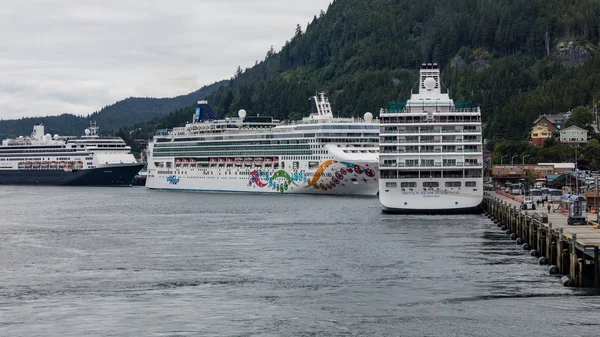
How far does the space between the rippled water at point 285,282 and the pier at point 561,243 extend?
3.03 ft

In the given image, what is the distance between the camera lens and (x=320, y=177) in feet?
445

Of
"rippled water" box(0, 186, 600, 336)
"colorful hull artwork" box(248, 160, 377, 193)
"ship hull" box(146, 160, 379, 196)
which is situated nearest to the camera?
"rippled water" box(0, 186, 600, 336)

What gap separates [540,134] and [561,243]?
124 m

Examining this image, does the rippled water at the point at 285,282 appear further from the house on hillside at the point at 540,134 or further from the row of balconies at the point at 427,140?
the house on hillside at the point at 540,134

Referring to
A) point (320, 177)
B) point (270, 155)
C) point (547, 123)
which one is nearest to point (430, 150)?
point (320, 177)

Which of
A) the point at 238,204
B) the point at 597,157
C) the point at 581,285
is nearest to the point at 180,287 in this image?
the point at 581,285

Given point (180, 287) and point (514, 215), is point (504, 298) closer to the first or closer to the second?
point (180, 287)

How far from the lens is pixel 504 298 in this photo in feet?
151

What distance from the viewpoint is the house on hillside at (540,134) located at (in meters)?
170

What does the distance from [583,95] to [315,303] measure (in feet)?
500

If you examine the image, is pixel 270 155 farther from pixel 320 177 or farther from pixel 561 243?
pixel 561 243

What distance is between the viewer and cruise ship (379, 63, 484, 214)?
3393 inches

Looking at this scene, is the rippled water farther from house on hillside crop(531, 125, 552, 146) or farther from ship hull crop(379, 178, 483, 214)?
house on hillside crop(531, 125, 552, 146)

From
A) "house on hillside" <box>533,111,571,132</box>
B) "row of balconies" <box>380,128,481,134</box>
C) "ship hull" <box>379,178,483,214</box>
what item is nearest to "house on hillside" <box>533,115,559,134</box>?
"house on hillside" <box>533,111,571,132</box>
